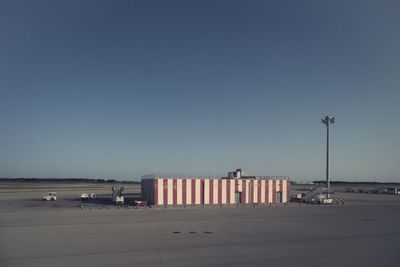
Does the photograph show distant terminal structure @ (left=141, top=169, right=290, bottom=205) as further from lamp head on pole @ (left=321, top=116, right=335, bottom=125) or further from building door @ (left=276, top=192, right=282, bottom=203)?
lamp head on pole @ (left=321, top=116, right=335, bottom=125)

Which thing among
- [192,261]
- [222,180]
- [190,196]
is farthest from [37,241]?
[222,180]

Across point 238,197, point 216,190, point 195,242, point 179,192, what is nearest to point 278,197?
point 238,197

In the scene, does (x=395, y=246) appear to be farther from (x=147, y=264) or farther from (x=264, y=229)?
(x=147, y=264)

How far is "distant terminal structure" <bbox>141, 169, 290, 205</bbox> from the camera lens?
168ft

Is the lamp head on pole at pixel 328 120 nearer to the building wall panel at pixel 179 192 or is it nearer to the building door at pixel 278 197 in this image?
the building door at pixel 278 197

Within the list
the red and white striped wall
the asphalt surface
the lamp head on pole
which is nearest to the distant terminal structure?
the red and white striped wall

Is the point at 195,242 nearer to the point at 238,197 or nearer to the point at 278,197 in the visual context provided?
the point at 238,197

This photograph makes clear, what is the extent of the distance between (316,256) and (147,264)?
1114cm

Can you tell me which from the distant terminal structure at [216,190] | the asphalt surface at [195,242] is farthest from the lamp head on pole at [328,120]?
the asphalt surface at [195,242]

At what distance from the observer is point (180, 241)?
23250 millimetres

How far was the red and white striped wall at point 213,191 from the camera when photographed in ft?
167

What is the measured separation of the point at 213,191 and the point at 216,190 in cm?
63

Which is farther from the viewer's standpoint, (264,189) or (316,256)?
(264,189)

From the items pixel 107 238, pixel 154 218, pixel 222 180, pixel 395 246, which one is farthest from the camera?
pixel 222 180
